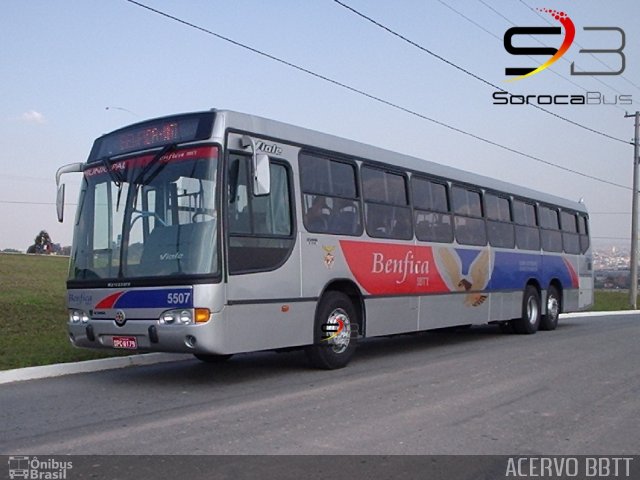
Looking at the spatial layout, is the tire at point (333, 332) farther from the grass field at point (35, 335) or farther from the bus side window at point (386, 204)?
the grass field at point (35, 335)

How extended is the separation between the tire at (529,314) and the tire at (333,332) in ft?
22.2

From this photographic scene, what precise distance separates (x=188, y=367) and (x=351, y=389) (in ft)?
10.1

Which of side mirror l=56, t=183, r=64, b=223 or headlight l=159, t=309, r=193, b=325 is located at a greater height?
side mirror l=56, t=183, r=64, b=223

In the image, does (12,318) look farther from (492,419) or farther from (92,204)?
(492,419)

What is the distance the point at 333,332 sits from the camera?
9703mm

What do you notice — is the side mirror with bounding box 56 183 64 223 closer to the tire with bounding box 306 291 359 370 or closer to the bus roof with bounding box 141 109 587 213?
the bus roof with bounding box 141 109 587 213

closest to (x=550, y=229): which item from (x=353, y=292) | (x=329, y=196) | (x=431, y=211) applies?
(x=431, y=211)

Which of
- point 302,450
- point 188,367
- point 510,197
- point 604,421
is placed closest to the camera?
point 302,450

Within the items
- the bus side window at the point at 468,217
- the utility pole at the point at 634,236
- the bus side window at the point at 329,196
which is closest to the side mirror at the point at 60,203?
the bus side window at the point at 329,196

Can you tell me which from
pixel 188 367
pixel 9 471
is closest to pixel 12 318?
pixel 188 367

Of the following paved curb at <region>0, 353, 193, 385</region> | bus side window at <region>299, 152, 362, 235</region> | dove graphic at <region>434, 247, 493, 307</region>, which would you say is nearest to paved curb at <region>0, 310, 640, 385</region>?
paved curb at <region>0, 353, 193, 385</region>

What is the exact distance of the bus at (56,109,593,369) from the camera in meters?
8.07

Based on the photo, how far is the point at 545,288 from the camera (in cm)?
1667

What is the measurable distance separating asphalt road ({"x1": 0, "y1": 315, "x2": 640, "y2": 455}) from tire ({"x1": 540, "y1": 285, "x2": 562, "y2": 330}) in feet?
17.0
